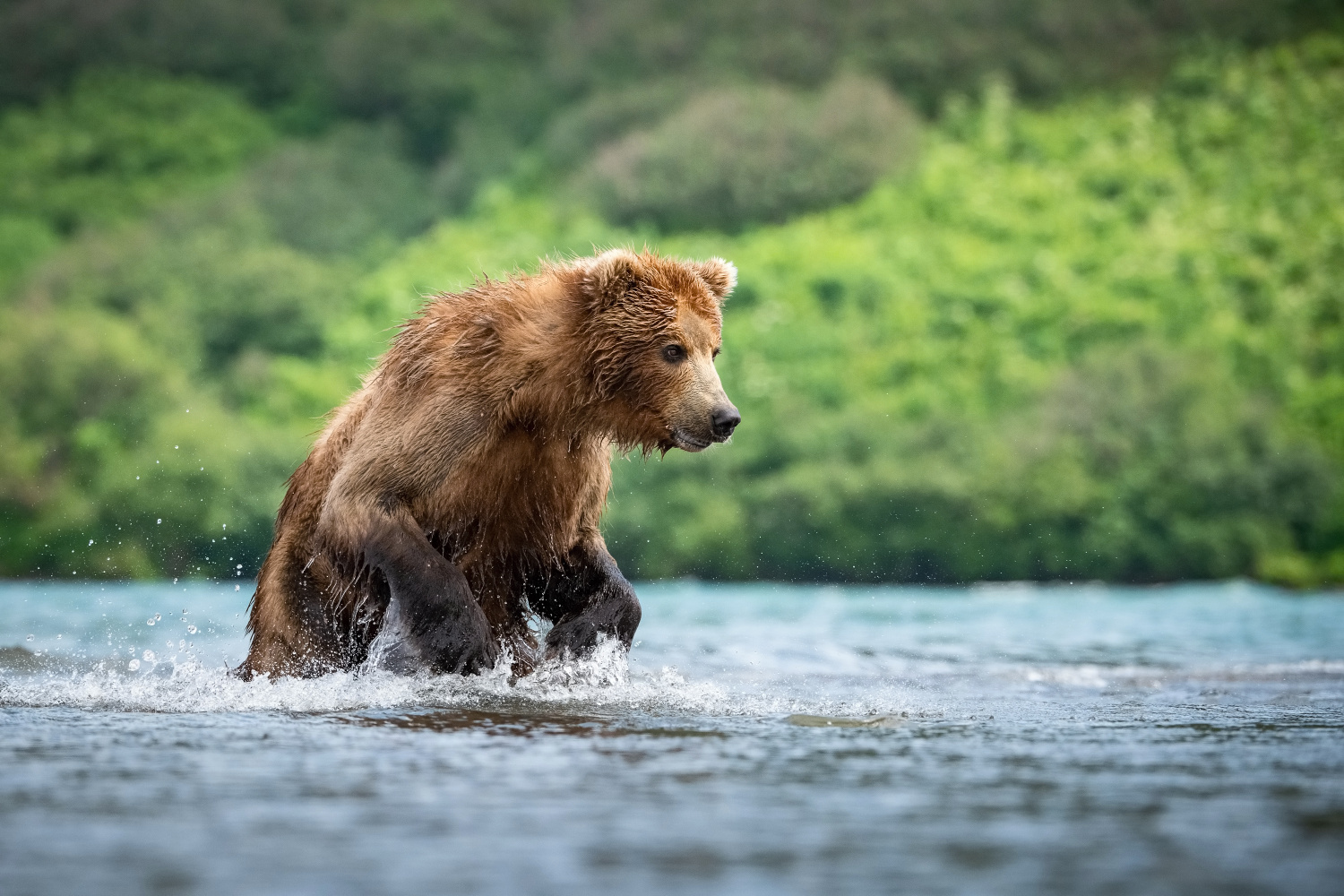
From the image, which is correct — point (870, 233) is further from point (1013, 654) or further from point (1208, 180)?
point (1013, 654)

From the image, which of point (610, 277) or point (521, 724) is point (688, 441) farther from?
point (521, 724)

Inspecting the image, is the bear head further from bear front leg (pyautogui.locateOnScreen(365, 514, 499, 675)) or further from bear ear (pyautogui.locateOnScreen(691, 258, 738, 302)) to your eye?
bear front leg (pyautogui.locateOnScreen(365, 514, 499, 675))

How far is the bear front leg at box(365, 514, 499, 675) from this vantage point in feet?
19.8

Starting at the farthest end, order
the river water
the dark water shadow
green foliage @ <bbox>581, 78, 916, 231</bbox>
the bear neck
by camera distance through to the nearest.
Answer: green foliage @ <bbox>581, 78, 916, 231</bbox>, the bear neck, the dark water shadow, the river water

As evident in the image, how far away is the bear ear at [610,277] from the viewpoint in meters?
6.13

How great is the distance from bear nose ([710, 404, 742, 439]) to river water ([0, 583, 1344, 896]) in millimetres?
993

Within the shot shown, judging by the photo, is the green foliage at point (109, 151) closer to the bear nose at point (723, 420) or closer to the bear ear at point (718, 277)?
the bear ear at point (718, 277)

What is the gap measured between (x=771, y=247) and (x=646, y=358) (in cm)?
2670

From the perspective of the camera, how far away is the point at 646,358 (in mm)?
6152


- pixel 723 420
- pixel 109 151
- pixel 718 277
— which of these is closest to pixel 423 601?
pixel 723 420

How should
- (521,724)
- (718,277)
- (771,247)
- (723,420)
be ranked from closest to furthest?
(521,724) → (723,420) → (718,277) → (771,247)

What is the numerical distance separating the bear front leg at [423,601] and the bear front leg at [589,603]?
0.53 meters

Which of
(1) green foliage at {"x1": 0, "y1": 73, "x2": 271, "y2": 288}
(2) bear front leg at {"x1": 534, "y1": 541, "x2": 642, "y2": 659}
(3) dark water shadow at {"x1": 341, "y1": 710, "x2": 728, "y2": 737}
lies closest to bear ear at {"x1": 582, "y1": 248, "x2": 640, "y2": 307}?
(2) bear front leg at {"x1": 534, "y1": 541, "x2": 642, "y2": 659}

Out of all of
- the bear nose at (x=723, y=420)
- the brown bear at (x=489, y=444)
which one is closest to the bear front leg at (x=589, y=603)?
the brown bear at (x=489, y=444)
